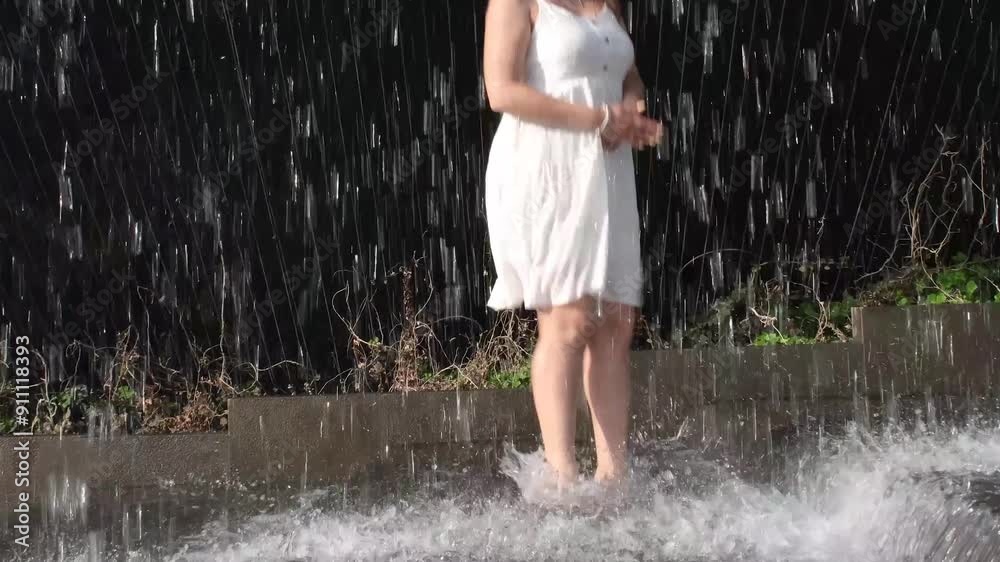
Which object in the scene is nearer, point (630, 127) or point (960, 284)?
point (630, 127)

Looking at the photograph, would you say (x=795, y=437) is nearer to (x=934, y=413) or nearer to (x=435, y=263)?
(x=934, y=413)

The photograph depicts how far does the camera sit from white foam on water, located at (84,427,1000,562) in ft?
7.63

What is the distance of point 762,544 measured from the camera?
8.02 ft

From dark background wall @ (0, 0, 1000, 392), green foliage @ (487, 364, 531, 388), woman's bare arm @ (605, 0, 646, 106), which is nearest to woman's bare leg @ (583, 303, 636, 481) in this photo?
woman's bare arm @ (605, 0, 646, 106)

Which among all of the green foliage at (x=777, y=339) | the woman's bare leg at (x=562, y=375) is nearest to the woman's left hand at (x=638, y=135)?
the woman's bare leg at (x=562, y=375)

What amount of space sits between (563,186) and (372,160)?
88.2 inches

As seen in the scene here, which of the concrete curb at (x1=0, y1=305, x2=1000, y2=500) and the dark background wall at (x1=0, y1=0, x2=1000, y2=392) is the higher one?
the dark background wall at (x1=0, y1=0, x2=1000, y2=392)

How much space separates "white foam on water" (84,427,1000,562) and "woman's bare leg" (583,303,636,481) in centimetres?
13

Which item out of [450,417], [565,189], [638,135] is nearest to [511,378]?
[450,417]

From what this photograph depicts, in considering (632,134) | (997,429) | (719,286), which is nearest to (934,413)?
(997,429)

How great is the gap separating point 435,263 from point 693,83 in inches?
67.9

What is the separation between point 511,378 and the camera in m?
4.46

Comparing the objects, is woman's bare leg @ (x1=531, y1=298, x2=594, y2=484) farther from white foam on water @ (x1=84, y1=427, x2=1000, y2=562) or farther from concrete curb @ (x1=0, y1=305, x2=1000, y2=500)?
concrete curb @ (x1=0, y1=305, x2=1000, y2=500)

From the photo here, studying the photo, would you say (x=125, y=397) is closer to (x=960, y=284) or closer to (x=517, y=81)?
(x=517, y=81)
